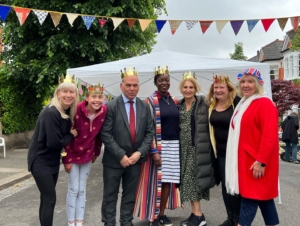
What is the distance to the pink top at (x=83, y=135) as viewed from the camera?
12.2 feet

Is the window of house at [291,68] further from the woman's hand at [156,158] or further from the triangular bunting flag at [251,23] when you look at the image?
the woman's hand at [156,158]

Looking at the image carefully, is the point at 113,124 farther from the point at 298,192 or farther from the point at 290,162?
the point at 290,162

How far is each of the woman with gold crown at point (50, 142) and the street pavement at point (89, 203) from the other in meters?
1.16

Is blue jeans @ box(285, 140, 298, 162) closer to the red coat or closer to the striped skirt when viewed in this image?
the striped skirt

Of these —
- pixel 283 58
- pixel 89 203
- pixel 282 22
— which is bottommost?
pixel 89 203

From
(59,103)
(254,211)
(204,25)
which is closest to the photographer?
(254,211)

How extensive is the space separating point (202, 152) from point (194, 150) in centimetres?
13

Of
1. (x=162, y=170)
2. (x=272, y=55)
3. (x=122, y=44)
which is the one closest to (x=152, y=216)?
(x=162, y=170)

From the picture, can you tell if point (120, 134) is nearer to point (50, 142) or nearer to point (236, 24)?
point (50, 142)

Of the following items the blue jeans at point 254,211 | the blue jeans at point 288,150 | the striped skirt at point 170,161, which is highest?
the striped skirt at point 170,161

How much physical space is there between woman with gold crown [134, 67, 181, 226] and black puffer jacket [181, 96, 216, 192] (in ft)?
0.88

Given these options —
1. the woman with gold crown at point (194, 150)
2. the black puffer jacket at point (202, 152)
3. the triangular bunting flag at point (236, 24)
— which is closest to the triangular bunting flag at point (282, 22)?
the triangular bunting flag at point (236, 24)

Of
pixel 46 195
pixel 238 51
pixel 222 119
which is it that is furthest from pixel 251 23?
pixel 238 51

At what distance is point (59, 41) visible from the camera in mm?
10906
